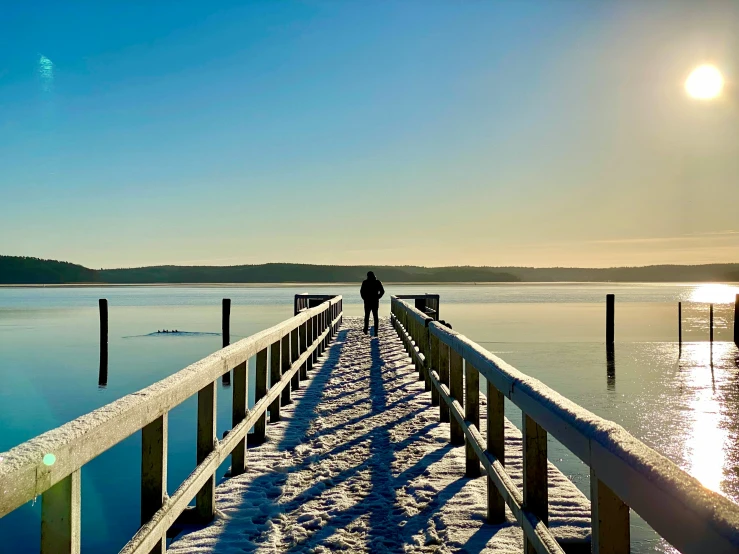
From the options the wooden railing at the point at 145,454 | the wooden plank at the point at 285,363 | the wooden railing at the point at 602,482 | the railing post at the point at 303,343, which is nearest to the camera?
the wooden railing at the point at 602,482

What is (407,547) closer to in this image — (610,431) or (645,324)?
(610,431)

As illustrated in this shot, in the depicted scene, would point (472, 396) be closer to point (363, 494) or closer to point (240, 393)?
point (363, 494)

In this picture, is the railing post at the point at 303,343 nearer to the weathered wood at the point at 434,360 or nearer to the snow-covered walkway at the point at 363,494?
the snow-covered walkway at the point at 363,494

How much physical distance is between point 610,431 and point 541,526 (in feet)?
3.23

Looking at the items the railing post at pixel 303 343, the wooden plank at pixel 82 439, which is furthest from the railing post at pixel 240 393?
the railing post at pixel 303 343

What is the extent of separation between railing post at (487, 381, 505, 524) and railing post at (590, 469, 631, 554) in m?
1.75

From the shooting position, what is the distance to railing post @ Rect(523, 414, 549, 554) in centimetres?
293

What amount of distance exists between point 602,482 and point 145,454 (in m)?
2.16

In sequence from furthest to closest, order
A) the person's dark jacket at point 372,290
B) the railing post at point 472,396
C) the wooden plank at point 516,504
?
the person's dark jacket at point 372,290, the railing post at point 472,396, the wooden plank at point 516,504

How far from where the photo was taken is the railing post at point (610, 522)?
1.99m

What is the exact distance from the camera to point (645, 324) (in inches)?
1521

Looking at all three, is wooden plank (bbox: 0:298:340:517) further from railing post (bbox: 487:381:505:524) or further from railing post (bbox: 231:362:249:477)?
railing post (bbox: 487:381:505:524)

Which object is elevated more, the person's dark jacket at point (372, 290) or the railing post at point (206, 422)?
the person's dark jacket at point (372, 290)

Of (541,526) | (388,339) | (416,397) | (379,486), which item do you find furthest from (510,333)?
(541,526)
